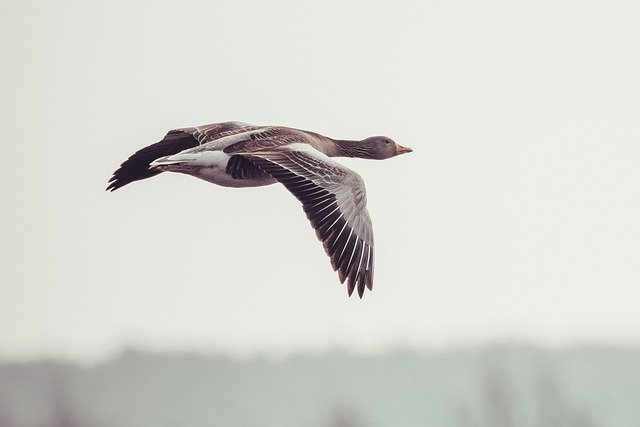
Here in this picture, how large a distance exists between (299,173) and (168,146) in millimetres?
892

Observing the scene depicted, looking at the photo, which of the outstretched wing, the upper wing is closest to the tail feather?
the outstretched wing

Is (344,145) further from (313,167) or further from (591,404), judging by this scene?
(591,404)

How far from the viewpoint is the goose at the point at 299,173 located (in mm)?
3719

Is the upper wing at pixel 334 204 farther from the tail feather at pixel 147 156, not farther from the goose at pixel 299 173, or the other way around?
the tail feather at pixel 147 156

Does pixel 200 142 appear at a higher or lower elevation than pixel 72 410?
higher

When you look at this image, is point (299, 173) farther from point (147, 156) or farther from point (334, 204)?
point (147, 156)

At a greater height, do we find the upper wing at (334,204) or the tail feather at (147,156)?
the tail feather at (147,156)

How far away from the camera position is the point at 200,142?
425 cm

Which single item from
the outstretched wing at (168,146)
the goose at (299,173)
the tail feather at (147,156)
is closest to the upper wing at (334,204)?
the goose at (299,173)

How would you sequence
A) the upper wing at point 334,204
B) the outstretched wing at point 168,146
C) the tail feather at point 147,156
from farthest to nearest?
the tail feather at point 147,156, the outstretched wing at point 168,146, the upper wing at point 334,204

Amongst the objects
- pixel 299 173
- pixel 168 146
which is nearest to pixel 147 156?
pixel 168 146

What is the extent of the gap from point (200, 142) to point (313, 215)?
0.74m

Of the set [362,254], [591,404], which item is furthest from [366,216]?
[591,404]

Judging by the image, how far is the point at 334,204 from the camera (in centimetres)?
377
